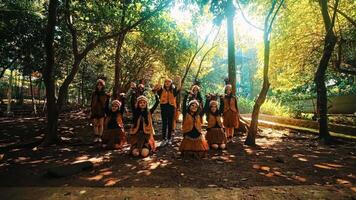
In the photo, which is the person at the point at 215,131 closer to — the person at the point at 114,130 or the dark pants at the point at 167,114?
the dark pants at the point at 167,114

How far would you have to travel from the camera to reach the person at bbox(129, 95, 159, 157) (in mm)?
8383

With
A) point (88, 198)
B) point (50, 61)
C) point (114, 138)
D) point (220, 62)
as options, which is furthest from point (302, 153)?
point (220, 62)

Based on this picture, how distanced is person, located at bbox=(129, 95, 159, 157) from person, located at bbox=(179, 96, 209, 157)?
88cm

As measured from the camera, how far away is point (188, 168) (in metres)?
6.99

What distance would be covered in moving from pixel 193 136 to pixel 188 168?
4.64ft

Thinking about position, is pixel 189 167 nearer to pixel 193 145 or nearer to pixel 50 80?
pixel 193 145

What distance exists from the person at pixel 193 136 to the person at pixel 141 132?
881mm

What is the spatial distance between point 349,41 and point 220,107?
8.60 metres

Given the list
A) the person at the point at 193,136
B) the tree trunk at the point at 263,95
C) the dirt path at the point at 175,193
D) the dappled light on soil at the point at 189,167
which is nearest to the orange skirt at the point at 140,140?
the dappled light on soil at the point at 189,167

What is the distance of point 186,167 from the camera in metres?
7.09

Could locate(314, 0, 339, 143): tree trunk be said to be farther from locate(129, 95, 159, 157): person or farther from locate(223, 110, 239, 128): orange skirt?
locate(129, 95, 159, 157): person

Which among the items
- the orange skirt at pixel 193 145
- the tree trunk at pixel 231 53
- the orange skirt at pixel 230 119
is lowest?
the orange skirt at pixel 193 145

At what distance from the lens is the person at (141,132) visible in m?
8.38

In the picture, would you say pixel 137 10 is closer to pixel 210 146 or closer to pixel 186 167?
pixel 210 146
